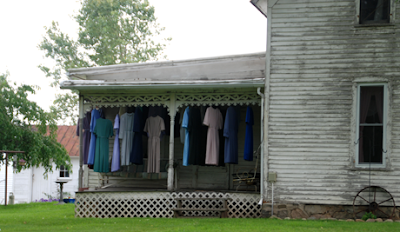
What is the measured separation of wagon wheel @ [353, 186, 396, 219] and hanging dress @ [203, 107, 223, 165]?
3674 mm

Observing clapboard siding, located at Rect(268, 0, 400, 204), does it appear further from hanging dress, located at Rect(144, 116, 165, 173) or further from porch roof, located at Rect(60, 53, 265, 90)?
→ hanging dress, located at Rect(144, 116, 165, 173)

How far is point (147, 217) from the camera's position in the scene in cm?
1168

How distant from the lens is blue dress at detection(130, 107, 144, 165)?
42.0 ft

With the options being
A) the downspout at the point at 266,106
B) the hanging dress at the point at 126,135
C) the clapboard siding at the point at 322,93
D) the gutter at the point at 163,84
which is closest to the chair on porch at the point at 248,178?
the downspout at the point at 266,106

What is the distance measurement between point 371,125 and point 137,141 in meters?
6.12

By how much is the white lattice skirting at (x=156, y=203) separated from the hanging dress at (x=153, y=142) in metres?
1.06

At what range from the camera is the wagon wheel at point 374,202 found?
404 inches

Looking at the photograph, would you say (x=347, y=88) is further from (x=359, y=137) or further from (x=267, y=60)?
(x=267, y=60)

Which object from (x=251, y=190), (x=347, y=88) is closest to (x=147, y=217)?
(x=251, y=190)

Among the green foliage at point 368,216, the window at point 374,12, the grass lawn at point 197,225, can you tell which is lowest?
the grass lawn at point 197,225

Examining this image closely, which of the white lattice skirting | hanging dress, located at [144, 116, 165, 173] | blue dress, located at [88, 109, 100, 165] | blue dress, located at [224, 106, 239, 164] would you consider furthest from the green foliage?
blue dress, located at [88, 109, 100, 165]

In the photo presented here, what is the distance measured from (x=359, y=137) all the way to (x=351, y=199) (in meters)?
1.42

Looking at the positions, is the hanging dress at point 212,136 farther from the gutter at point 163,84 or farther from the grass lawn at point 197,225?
the grass lawn at point 197,225

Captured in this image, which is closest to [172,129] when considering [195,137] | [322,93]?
[195,137]
